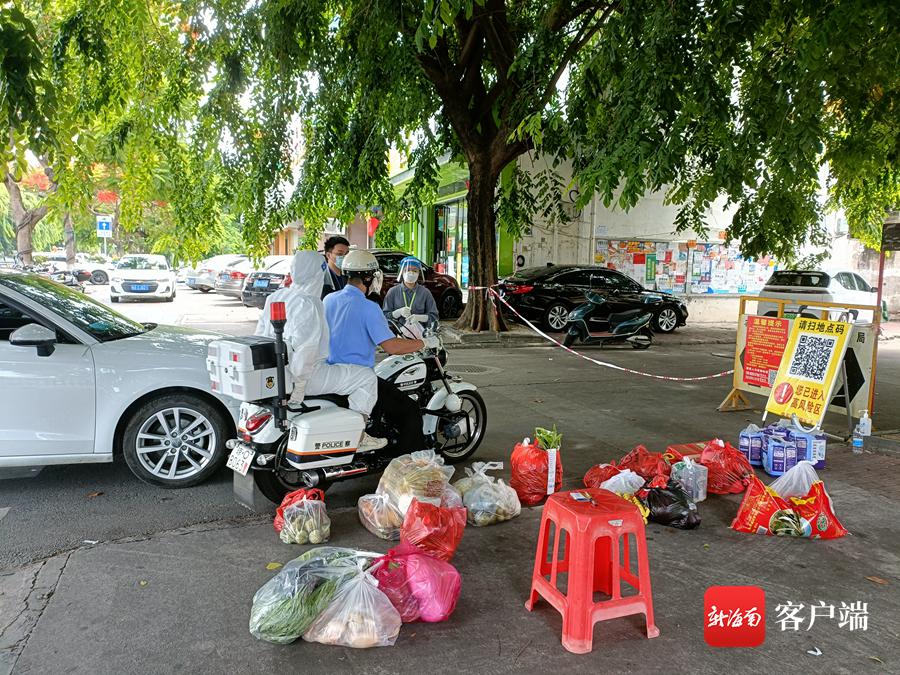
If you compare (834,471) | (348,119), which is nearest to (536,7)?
(348,119)

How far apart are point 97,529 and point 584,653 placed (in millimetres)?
3295

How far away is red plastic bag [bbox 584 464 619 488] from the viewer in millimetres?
5102

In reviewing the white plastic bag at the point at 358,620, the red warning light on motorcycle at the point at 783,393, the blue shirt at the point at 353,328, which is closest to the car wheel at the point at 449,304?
the red warning light on motorcycle at the point at 783,393

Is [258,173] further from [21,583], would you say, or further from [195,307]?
[195,307]

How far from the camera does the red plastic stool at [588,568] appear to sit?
309 centimetres

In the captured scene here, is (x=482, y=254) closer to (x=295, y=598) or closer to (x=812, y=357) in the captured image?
(x=812, y=357)

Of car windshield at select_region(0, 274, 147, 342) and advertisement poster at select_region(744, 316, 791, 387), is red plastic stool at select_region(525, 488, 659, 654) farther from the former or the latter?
advertisement poster at select_region(744, 316, 791, 387)

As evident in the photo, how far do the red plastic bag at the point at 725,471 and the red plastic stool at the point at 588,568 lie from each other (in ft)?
6.77

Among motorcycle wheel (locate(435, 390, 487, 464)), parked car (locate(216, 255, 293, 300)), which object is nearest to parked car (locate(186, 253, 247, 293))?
parked car (locate(216, 255, 293, 300))

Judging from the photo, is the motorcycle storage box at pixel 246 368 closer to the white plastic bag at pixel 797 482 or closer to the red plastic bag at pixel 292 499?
the red plastic bag at pixel 292 499

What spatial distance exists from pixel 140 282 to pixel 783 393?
823 inches

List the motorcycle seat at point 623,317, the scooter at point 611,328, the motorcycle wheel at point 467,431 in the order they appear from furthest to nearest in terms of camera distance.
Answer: the motorcycle seat at point 623,317, the scooter at point 611,328, the motorcycle wheel at point 467,431

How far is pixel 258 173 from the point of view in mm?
11547

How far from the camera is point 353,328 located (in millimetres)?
4898
